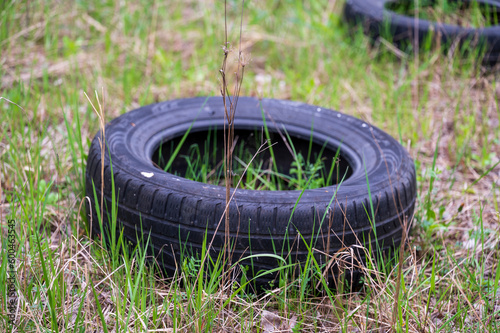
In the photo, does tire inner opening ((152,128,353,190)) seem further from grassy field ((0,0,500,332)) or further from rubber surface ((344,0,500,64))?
rubber surface ((344,0,500,64))

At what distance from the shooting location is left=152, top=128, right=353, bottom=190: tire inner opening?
255cm

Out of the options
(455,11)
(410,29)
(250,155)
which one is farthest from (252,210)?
(455,11)

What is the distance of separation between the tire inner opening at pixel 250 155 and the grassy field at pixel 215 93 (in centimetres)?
43

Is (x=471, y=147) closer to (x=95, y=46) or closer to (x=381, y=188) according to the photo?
(x=381, y=188)

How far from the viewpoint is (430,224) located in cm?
237

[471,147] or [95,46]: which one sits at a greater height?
[95,46]

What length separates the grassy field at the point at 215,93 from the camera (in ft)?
5.66

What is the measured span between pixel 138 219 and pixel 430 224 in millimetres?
1339

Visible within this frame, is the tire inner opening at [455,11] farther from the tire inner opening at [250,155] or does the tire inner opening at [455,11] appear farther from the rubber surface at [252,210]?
the rubber surface at [252,210]

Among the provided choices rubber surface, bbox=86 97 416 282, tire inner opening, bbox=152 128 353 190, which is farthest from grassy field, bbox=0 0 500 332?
tire inner opening, bbox=152 128 353 190

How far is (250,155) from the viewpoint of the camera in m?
2.70

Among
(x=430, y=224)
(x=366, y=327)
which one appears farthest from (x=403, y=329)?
(x=430, y=224)

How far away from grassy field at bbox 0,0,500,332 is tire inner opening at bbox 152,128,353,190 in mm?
429

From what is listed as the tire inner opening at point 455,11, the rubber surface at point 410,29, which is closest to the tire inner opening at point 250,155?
the rubber surface at point 410,29
